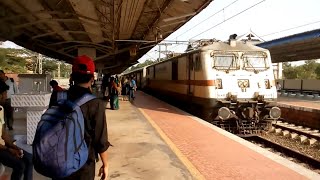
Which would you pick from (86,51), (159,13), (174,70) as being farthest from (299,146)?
(86,51)

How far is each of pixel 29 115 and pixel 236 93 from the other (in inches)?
299

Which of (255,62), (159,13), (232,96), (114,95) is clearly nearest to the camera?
(232,96)

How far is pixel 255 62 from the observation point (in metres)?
13.7

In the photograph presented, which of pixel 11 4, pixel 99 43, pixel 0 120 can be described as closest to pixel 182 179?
pixel 0 120

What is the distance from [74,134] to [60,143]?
Result: 125 millimetres

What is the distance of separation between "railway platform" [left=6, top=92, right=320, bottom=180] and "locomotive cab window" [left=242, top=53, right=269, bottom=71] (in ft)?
10.6

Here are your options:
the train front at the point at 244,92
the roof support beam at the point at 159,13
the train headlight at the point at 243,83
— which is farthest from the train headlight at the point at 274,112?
the roof support beam at the point at 159,13

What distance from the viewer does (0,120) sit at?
4.16 metres

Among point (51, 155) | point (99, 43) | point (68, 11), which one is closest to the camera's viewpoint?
point (51, 155)

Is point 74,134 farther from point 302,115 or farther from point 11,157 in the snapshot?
point 302,115

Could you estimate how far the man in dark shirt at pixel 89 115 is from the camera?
3006 mm

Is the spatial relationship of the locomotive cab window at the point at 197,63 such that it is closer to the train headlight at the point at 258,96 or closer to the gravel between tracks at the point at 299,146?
the train headlight at the point at 258,96

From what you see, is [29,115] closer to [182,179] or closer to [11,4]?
[182,179]

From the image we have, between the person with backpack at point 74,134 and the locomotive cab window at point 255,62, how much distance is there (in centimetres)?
1106
